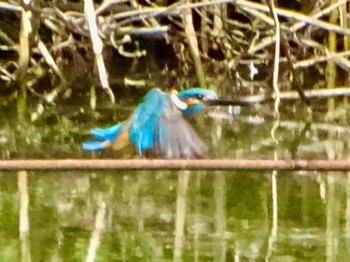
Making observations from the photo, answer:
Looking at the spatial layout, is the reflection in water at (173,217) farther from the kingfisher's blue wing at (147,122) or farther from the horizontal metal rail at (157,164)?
the horizontal metal rail at (157,164)

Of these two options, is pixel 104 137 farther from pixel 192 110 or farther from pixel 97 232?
pixel 97 232

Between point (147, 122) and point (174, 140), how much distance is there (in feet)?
0.31

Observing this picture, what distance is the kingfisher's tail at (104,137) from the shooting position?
1937 mm

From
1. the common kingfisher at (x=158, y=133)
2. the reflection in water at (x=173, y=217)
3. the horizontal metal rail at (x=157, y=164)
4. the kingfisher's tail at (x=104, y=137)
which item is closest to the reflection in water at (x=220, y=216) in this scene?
the reflection in water at (x=173, y=217)

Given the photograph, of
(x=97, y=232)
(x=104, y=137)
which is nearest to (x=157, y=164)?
(x=97, y=232)

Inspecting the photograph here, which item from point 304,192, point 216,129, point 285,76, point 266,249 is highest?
point 285,76

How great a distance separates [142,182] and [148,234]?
341mm

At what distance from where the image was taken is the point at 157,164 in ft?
3.67

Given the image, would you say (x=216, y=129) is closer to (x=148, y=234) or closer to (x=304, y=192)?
(x=304, y=192)

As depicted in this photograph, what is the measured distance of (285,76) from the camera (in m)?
3.41

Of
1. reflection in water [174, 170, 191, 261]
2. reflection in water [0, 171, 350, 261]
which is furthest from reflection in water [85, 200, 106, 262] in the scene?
reflection in water [174, 170, 191, 261]

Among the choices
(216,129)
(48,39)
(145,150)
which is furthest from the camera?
(48,39)

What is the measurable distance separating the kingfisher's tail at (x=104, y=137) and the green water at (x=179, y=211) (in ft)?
0.11

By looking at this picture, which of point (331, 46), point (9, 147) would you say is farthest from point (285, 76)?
point (9, 147)
